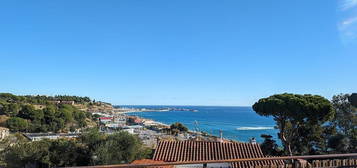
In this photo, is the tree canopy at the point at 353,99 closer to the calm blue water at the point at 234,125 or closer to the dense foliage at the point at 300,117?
the dense foliage at the point at 300,117

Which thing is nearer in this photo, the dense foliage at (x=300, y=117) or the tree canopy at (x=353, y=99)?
the dense foliage at (x=300, y=117)

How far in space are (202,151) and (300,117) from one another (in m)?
6.84

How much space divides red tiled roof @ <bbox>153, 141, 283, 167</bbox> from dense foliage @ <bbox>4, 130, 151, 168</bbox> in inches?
106

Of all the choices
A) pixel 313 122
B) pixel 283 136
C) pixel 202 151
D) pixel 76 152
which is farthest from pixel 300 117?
pixel 76 152

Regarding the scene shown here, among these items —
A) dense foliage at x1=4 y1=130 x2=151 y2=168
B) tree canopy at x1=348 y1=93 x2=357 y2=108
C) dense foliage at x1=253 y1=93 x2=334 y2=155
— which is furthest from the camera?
tree canopy at x1=348 y1=93 x2=357 y2=108

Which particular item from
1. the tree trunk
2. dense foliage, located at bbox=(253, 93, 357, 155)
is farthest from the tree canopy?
the tree trunk

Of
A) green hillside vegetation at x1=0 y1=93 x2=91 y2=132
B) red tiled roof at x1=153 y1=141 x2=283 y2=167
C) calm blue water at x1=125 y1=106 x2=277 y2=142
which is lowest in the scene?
calm blue water at x1=125 y1=106 x2=277 y2=142

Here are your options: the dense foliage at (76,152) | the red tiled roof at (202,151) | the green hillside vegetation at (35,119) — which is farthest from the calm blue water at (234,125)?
the green hillside vegetation at (35,119)

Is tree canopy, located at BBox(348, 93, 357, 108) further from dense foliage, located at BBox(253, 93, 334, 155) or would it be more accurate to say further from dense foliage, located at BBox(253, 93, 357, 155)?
dense foliage, located at BBox(253, 93, 334, 155)

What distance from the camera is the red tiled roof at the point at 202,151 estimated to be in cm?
980

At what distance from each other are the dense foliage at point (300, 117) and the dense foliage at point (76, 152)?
865cm

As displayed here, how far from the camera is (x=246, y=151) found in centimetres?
1005

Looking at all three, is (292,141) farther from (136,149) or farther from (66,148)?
(66,148)

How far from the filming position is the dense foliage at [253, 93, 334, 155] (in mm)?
12664
